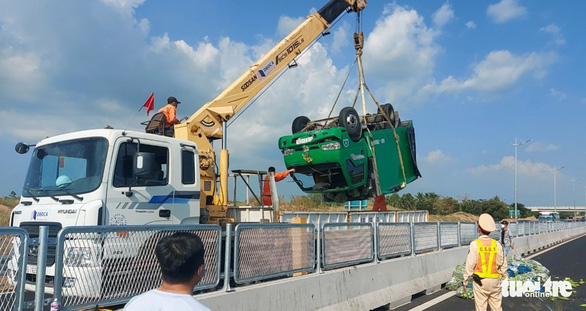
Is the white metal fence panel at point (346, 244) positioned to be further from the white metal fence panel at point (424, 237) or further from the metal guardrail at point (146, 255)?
the white metal fence panel at point (424, 237)

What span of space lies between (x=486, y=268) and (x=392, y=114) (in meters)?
8.55

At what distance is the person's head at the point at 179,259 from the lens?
2184 mm

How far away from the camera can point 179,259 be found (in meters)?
2.19

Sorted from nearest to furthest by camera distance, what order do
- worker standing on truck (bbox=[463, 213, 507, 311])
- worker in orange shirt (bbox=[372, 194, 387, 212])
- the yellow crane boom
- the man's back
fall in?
the man's back, worker standing on truck (bbox=[463, 213, 507, 311]), the yellow crane boom, worker in orange shirt (bbox=[372, 194, 387, 212])

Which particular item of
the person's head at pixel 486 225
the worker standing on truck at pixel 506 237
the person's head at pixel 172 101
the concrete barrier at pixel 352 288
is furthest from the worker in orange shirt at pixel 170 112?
the worker standing on truck at pixel 506 237

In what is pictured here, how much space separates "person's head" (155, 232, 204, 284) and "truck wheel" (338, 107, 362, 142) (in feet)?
32.7

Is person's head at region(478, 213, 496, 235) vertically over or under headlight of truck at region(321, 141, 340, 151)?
under

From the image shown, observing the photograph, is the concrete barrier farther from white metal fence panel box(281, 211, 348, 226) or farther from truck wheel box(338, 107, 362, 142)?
truck wheel box(338, 107, 362, 142)

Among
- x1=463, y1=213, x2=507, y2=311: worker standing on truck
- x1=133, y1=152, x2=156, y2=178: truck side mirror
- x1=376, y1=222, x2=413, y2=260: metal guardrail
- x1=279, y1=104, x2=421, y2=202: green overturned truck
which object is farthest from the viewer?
x1=279, y1=104, x2=421, y2=202: green overturned truck

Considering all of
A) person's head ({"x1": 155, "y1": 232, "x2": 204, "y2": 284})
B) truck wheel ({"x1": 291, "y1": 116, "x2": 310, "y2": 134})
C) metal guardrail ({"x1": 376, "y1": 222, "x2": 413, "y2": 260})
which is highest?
truck wheel ({"x1": 291, "y1": 116, "x2": 310, "y2": 134})

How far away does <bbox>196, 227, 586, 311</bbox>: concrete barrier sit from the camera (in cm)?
534

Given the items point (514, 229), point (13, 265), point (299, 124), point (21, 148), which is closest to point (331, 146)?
point (299, 124)

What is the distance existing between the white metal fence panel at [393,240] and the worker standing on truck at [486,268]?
2.88 meters

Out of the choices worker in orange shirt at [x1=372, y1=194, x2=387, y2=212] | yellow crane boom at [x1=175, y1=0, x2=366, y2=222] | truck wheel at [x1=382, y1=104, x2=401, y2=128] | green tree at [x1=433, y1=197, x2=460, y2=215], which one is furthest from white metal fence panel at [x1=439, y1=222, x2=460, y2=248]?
green tree at [x1=433, y1=197, x2=460, y2=215]
